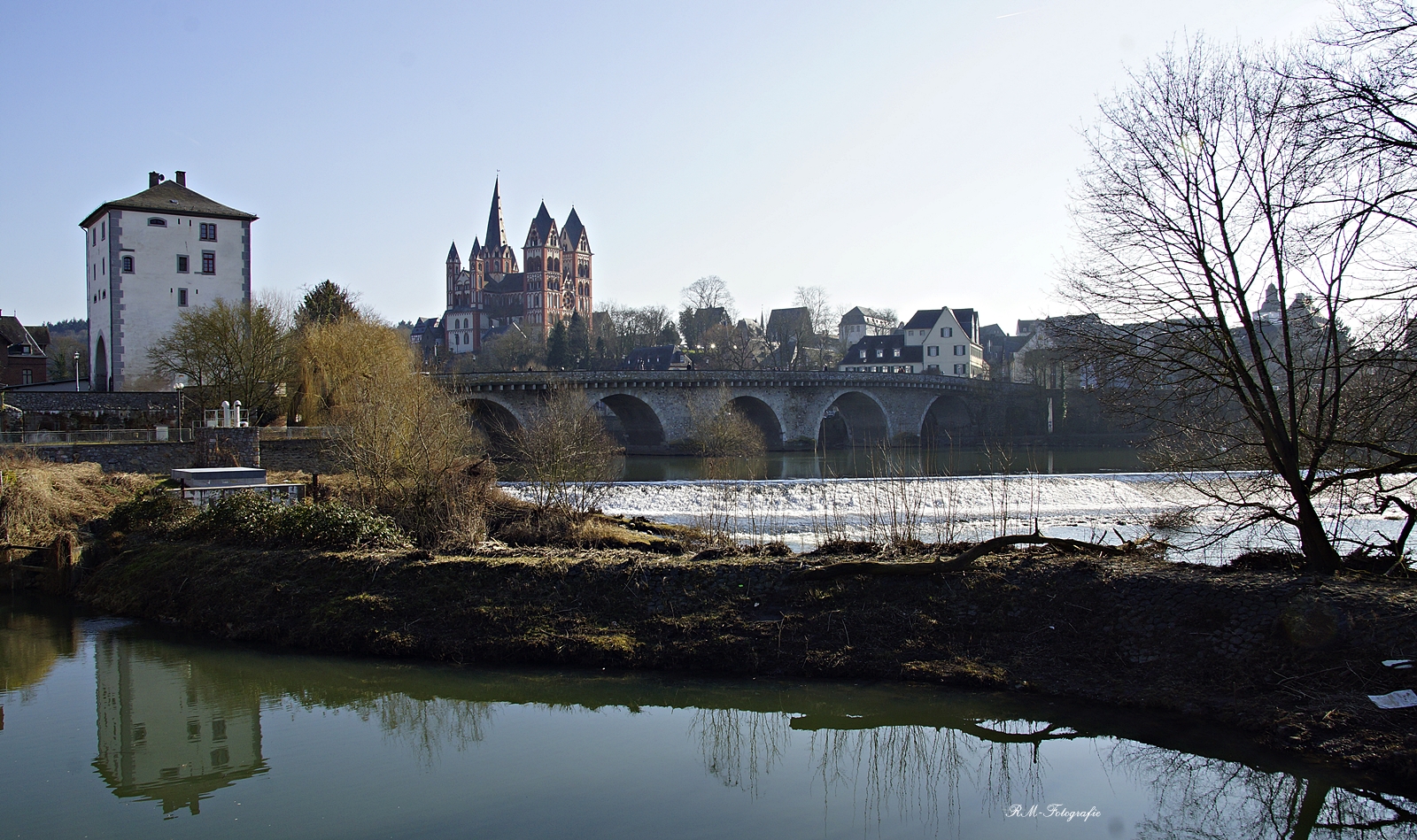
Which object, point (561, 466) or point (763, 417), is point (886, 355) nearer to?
point (763, 417)

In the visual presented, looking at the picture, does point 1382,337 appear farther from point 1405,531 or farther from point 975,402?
→ point 975,402

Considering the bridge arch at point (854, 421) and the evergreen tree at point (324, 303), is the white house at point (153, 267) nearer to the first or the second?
the evergreen tree at point (324, 303)

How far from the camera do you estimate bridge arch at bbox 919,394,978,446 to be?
229 feet

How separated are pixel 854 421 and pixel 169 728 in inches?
2471

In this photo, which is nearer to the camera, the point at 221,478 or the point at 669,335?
the point at 221,478

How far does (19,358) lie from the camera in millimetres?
55250

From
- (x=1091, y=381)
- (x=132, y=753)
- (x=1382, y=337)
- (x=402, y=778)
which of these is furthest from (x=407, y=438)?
(x=1382, y=337)

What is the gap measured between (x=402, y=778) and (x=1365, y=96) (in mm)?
10940

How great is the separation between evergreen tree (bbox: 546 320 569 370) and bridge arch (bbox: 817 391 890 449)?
34402 mm

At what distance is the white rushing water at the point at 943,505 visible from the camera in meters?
22.7

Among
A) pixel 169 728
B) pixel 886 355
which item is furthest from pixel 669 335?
pixel 169 728

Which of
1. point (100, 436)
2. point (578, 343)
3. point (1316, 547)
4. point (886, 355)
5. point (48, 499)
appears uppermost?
point (578, 343)

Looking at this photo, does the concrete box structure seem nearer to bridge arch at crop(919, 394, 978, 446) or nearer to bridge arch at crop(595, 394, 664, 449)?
bridge arch at crop(595, 394, 664, 449)

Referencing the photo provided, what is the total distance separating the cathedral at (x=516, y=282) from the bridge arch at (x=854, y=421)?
78377 mm
